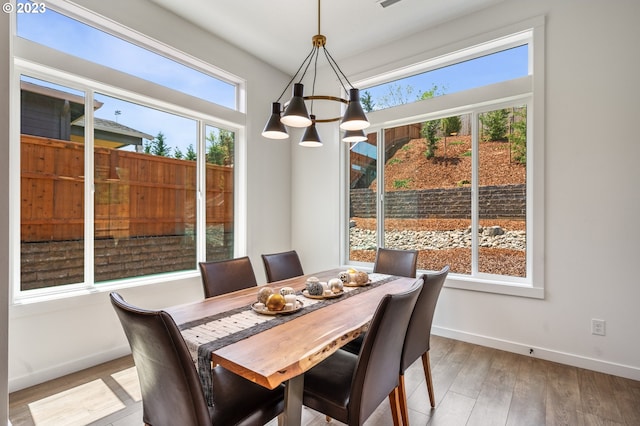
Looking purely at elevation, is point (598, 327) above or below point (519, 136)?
below

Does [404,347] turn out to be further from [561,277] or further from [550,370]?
[561,277]

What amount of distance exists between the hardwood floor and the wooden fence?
1145 millimetres

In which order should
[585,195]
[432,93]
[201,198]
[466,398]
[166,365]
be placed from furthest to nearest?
[201,198], [432,93], [585,195], [466,398], [166,365]

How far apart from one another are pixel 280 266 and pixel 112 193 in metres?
1.65

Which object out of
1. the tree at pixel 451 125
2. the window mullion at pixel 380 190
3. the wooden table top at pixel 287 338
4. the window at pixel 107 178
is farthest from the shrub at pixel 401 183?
the window at pixel 107 178

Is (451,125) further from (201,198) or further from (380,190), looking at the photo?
(201,198)

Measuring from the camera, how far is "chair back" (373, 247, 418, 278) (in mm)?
2801

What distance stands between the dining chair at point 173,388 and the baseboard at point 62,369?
1674 mm

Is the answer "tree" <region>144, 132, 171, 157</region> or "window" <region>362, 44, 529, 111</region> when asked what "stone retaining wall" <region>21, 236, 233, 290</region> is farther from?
"window" <region>362, 44, 529, 111</region>

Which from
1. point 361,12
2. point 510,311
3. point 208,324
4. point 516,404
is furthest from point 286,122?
point 510,311

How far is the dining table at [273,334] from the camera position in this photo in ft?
3.81

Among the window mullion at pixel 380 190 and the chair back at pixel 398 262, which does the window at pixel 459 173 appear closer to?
the window mullion at pixel 380 190

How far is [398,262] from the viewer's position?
2.88 meters

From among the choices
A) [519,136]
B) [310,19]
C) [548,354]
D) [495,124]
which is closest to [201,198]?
[310,19]
